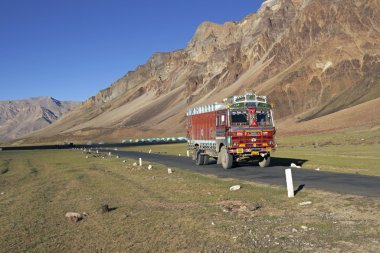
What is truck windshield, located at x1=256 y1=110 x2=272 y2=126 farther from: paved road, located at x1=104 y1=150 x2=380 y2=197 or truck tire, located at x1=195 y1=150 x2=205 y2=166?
truck tire, located at x1=195 y1=150 x2=205 y2=166

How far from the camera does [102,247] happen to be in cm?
972

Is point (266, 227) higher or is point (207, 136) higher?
point (207, 136)

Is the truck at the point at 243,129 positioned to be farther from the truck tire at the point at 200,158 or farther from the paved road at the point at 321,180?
the truck tire at the point at 200,158

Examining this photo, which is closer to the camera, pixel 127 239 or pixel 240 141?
pixel 127 239

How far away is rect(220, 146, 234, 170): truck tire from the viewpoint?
83.1 feet

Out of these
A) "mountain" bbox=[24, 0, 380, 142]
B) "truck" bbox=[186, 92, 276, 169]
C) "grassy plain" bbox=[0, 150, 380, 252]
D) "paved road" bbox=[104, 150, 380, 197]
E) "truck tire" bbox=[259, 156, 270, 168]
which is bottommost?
"grassy plain" bbox=[0, 150, 380, 252]

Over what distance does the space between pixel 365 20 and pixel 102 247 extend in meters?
115

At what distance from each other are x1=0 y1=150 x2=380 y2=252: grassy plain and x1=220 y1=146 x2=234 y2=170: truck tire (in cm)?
676

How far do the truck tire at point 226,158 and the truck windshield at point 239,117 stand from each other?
1957 millimetres

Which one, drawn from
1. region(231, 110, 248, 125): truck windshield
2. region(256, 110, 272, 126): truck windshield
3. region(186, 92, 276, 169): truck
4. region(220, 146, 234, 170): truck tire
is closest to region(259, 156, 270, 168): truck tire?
region(186, 92, 276, 169): truck

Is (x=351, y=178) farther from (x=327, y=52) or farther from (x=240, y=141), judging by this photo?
(x=327, y=52)

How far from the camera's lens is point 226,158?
25.6 m

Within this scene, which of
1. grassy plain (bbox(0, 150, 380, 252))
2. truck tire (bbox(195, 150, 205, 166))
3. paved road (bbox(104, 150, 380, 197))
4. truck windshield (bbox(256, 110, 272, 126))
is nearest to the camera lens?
grassy plain (bbox(0, 150, 380, 252))

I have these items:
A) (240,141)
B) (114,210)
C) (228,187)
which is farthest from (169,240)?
(240,141)
